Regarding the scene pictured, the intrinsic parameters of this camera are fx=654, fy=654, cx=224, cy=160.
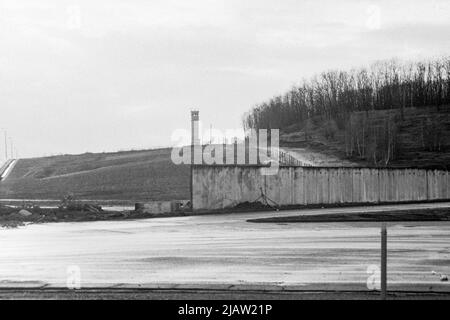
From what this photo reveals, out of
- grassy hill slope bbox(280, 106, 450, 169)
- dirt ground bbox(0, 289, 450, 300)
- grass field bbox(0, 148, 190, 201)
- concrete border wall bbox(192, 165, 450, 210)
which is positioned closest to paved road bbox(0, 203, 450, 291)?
dirt ground bbox(0, 289, 450, 300)

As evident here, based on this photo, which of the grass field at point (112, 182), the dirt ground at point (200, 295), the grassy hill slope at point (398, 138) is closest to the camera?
the dirt ground at point (200, 295)

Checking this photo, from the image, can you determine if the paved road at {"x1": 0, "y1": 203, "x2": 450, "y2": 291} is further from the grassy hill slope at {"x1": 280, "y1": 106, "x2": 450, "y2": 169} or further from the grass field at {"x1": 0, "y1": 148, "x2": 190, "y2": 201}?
the grassy hill slope at {"x1": 280, "y1": 106, "x2": 450, "y2": 169}

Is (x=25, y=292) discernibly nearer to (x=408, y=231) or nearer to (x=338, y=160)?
(x=408, y=231)

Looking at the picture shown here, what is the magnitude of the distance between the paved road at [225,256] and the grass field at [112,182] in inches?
1339

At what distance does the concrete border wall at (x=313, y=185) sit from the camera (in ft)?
123

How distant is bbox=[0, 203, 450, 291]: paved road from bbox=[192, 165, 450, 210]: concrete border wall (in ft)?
41.0

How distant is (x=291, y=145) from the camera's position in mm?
103562

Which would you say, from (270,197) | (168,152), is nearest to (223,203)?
(270,197)

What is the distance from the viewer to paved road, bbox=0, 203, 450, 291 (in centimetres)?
1162

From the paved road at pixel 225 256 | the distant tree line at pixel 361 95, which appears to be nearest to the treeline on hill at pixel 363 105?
the distant tree line at pixel 361 95

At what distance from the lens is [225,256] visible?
49.9 feet

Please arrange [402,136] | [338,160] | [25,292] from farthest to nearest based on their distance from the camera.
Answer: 1. [402,136]
2. [338,160]
3. [25,292]

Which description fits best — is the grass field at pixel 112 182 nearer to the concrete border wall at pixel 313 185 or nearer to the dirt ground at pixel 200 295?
the concrete border wall at pixel 313 185
